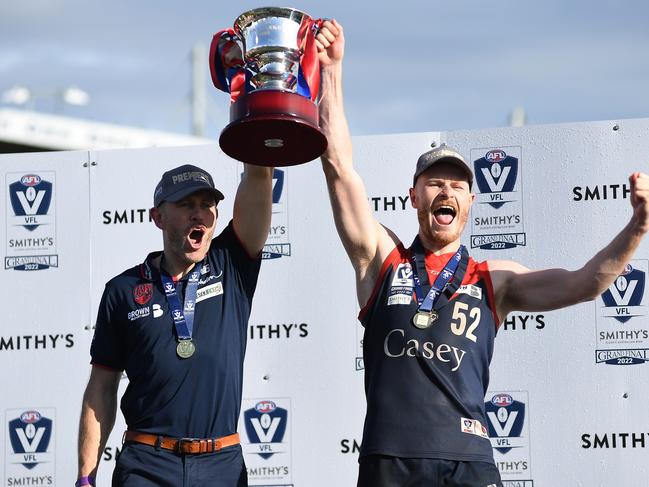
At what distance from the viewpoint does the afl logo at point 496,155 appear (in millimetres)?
5535

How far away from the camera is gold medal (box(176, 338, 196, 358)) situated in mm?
4148

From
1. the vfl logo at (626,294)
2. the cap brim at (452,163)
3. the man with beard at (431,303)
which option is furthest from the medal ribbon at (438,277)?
the vfl logo at (626,294)

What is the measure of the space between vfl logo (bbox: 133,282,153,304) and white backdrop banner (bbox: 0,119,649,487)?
139 cm

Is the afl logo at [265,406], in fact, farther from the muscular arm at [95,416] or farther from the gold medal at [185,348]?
the gold medal at [185,348]

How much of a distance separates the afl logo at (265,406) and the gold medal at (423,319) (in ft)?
6.35

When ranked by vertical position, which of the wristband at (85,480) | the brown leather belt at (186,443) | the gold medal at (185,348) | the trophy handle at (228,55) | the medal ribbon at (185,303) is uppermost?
the trophy handle at (228,55)

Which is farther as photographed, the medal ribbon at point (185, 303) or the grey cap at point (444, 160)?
the medal ribbon at point (185, 303)

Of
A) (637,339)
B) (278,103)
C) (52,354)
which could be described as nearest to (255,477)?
(52,354)

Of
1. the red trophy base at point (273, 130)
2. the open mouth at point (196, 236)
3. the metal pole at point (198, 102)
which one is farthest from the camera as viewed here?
the metal pole at point (198, 102)

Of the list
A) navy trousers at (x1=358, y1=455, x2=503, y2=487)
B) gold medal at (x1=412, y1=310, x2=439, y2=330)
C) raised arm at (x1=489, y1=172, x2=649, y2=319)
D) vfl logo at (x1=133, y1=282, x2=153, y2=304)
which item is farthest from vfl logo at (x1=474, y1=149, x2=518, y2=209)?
navy trousers at (x1=358, y1=455, x2=503, y2=487)

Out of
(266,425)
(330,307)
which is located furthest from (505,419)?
(266,425)

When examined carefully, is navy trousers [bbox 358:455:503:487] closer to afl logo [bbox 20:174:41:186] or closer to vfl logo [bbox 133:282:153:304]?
vfl logo [bbox 133:282:153:304]

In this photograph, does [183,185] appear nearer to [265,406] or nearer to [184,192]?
[184,192]

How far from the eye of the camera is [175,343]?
4.18 meters
